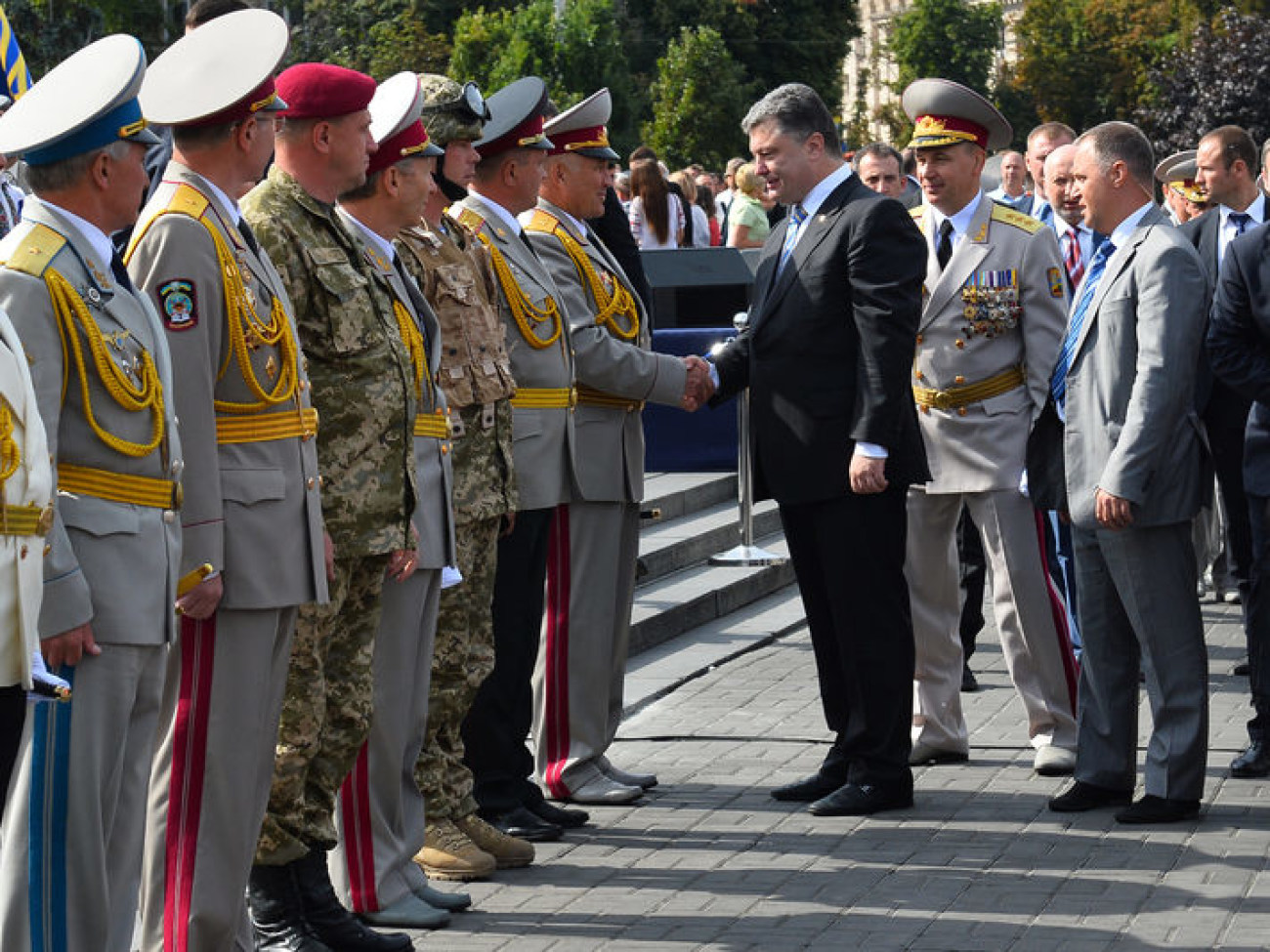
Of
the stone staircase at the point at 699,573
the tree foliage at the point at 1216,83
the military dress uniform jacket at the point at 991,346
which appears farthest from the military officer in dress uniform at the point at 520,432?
the tree foliage at the point at 1216,83

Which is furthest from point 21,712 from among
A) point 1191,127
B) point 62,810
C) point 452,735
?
point 1191,127

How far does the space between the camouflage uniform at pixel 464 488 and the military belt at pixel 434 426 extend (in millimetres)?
350

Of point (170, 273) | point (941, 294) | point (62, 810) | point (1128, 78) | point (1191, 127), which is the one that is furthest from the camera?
point (1128, 78)

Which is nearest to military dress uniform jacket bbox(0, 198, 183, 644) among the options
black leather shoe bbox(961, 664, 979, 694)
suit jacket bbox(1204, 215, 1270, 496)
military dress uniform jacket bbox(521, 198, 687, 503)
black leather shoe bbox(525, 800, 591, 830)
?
black leather shoe bbox(525, 800, 591, 830)

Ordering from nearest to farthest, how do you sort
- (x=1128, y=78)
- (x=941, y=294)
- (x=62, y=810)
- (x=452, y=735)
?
1. (x=62, y=810)
2. (x=452, y=735)
3. (x=941, y=294)
4. (x=1128, y=78)

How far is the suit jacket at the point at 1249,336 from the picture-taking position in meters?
7.66

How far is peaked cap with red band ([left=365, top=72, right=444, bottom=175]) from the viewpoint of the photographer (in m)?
6.12

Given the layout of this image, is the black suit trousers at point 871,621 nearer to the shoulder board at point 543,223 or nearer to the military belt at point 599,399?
the military belt at point 599,399

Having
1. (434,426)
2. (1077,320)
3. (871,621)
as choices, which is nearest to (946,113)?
(1077,320)

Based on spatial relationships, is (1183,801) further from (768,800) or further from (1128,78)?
(1128,78)

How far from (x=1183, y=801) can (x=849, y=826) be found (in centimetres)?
106

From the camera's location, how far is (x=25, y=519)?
4219 mm

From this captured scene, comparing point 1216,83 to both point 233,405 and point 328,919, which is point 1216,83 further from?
point 233,405

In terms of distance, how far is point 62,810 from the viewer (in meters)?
4.67
